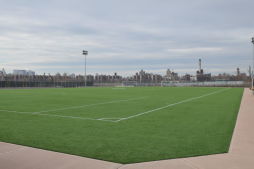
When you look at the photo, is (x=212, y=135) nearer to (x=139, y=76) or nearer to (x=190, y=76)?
(x=190, y=76)

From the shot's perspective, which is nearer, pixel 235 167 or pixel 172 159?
pixel 235 167

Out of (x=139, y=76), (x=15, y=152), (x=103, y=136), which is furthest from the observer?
(x=139, y=76)

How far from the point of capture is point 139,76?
132125mm

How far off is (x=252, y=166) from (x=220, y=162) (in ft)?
1.73

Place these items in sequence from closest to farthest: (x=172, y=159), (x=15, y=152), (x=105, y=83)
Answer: (x=172, y=159) < (x=15, y=152) < (x=105, y=83)

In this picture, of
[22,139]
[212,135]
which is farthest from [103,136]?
[212,135]

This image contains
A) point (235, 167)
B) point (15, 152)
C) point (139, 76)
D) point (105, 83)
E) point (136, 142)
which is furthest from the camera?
point (139, 76)

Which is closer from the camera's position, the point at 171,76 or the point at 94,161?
the point at 94,161

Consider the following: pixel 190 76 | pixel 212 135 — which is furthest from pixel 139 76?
pixel 212 135

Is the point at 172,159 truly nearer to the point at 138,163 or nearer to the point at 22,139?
the point at 138,163

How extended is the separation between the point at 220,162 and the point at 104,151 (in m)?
2.32

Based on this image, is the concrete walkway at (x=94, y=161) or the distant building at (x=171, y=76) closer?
→ the concrete walkway at (x=94, y=161)

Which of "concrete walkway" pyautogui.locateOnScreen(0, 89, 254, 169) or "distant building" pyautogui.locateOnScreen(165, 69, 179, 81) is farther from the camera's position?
"distant building" pyautogui.locateOnScreen(165, 69, 179, 81)

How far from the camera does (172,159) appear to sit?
4691 millimetres
